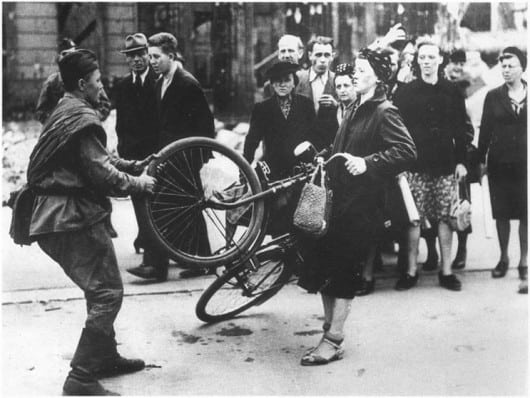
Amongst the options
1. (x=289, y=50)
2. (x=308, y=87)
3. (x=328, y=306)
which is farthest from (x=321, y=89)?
(x=328, y=306)

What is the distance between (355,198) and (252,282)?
101cm

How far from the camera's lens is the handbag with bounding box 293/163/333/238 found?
362 cm

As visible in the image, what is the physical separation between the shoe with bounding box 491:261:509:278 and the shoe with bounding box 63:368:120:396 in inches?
125

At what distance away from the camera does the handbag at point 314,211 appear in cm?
362

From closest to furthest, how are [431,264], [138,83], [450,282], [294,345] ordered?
[294,345], [450,282], [138,83], [431,264]

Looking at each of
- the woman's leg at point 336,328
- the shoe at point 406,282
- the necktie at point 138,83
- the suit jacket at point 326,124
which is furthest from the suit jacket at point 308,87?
the woman's leg at point 336,328

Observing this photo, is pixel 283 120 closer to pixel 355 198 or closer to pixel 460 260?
pixel 355 198

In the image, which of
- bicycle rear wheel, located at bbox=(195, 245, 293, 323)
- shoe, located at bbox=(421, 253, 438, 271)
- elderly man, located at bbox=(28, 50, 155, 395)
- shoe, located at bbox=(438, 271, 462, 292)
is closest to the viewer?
elderly man, located at bbox=(28, 50, 155, 395)

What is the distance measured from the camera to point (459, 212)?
5117 mm

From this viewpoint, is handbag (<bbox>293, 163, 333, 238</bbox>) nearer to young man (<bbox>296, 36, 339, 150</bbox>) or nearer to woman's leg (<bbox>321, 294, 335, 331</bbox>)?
woman's leg (<bbox>321, 294, 335, 331</bbox>)

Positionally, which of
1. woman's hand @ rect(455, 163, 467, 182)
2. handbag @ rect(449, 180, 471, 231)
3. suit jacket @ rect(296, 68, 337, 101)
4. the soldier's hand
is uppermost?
suit jacket @ rect(296, 68, 337, 101)

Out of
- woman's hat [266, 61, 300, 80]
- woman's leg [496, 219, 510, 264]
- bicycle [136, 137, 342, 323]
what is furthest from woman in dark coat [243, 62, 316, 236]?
woman's leg [496, 219, 510, 264]

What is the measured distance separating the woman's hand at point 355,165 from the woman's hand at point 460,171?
1715 millimetres

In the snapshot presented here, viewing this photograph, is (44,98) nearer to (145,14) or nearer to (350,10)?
(350,10)
